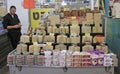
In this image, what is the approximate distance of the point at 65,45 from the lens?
20.9ft

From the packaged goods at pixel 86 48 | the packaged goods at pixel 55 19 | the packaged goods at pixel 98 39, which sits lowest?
the packaged goods at pixel 86 48

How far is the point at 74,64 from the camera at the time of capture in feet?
18.8

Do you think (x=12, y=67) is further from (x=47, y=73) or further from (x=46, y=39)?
(x=46, y=39)

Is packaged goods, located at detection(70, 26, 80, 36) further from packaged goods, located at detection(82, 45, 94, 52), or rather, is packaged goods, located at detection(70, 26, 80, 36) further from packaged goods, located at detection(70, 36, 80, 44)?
packaged goods, located at detection(82, 45, 94, 52)

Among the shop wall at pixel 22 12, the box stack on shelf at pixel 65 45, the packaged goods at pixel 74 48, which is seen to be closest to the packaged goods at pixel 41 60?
the box stack on shelf at pixel 65 45

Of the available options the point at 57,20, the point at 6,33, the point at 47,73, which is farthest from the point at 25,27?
the point at 47,73

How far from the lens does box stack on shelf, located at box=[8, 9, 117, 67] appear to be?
5.72 m

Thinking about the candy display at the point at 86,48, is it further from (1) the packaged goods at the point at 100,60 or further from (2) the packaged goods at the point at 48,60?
(2) the packaged goods at the point at 48,60

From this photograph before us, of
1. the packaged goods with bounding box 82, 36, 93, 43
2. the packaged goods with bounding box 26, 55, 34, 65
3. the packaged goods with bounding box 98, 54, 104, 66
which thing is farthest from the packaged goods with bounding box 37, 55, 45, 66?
the packaged goods with bounding box 82, 36, 93, 43

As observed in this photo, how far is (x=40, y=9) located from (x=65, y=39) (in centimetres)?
631

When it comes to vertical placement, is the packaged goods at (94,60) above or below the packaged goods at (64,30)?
below

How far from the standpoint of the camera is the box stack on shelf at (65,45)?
5.72m

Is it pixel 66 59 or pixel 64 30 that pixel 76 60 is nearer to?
pixel 66 59

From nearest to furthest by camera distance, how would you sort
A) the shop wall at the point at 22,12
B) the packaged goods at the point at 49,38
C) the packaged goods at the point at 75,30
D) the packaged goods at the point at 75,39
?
1. the packaged goods at the point at 75,39
2. the packaged goods at the point at 49,38
3. the packaged goods at the point at 75,30
4. the shop wall at the point at 22,12
